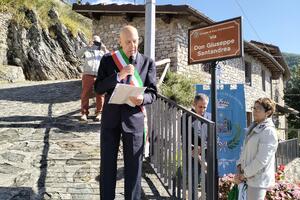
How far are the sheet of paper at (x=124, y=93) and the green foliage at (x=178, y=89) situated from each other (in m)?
7.63

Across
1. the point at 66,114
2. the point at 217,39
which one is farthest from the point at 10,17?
the point at 217,39

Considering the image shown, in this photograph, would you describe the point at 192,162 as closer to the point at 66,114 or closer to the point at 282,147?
the point at 66,114

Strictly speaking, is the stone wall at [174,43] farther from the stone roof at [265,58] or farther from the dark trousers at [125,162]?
the dark trousers at [125,162]

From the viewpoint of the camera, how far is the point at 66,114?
335 inches

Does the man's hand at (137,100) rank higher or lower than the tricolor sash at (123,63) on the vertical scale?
lower

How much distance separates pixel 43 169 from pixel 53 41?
52.1ft

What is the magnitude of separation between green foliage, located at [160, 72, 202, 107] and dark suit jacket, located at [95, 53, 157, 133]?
24.3ft

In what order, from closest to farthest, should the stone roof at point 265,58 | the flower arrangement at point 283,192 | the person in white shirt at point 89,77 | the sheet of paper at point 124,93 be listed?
the sheet of paper at point 124,93
the flower arrangement at point 283,192
the person in white shirt at point 89,77
the stone roof at point 265,58

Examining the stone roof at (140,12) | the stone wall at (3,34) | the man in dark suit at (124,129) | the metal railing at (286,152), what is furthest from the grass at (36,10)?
the man in dark suit at (124,129)

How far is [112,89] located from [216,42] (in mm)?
1579

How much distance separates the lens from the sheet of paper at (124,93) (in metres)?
3.48

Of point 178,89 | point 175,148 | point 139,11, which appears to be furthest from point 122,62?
point 139,11

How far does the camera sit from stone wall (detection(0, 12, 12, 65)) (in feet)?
59.7

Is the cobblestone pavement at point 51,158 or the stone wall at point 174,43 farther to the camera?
the stone wall at point 174,43
